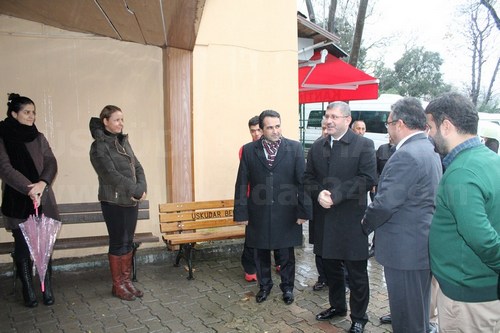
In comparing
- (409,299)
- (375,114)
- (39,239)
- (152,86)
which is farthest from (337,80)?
(375,114)

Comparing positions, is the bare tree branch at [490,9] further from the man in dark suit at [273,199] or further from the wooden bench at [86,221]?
the wooden bench at [86,221]

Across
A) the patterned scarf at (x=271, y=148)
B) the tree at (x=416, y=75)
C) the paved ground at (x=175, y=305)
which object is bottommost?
the paved ground at (x=175, y=305)

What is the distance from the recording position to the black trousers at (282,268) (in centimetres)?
396

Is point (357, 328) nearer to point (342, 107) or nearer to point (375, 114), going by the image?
point (342, 107)

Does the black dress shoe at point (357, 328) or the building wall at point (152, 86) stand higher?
the building wall at point (152, 86)

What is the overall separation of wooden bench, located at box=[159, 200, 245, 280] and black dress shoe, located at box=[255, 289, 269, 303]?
956 millimetres

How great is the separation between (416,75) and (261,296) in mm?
29242

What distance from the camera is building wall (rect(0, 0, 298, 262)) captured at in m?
4.78

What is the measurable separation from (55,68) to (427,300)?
474cm

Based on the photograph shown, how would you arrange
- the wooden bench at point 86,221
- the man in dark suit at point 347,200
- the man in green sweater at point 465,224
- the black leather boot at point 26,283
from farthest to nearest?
the wooden bench at point 86,221 → the black leather boot at point 26,283 → the man in dark suit at point 347,200 → the man in green sweater at point 465,224

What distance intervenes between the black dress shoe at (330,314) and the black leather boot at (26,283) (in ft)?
9.16

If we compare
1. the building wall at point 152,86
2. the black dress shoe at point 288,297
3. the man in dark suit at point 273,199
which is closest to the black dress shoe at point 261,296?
the man in dark suit at point 273,199

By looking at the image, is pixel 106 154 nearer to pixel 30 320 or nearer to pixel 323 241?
pixel 30 320

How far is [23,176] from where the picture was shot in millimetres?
3723
